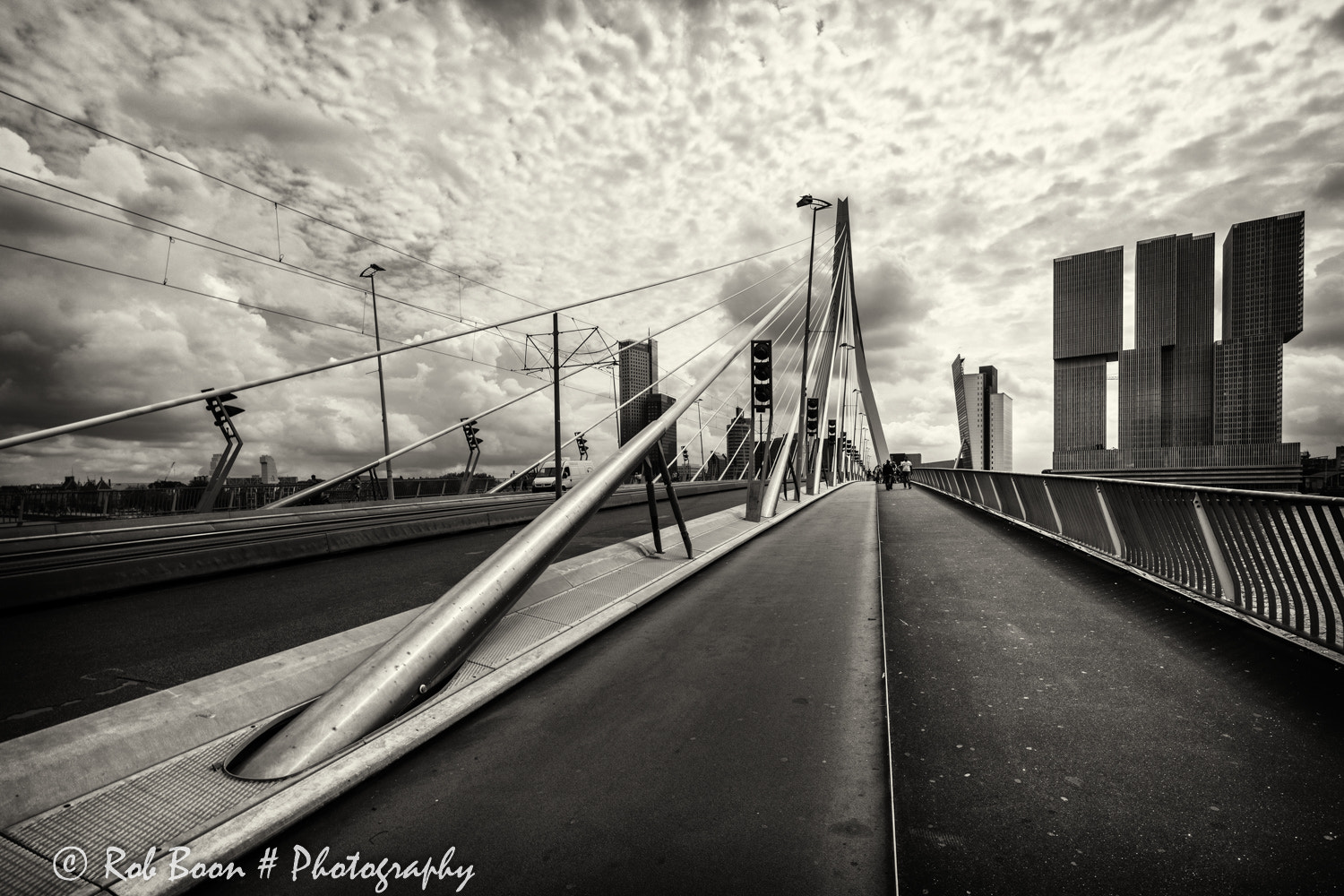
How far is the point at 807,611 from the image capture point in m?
5.81

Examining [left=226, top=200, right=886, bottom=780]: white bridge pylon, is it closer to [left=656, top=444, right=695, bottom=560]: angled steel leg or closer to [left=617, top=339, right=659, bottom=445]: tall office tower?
[left=656, top=444, right=695, bottom=560]: angled steel leg

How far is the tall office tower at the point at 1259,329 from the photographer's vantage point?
299 feet

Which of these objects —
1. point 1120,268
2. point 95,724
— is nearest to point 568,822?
point 95,724

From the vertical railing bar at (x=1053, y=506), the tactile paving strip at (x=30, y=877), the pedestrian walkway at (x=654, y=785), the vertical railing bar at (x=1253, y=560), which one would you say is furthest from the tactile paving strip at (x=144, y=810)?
the vertical railing bar at (x=1053, y=506)

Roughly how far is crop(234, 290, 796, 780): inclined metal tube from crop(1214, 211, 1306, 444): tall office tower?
116 metres

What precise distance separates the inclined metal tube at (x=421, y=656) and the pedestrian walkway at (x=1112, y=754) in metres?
2.37

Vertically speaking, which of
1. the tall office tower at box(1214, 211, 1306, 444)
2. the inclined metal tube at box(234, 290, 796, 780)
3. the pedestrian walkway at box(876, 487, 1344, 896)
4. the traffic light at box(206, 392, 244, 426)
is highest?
Answer: the tall office tower at box(1214, 211, 1306, 444)

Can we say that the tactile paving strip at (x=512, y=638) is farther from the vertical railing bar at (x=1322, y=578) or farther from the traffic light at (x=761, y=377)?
the traffic light at (x=761, y=377)

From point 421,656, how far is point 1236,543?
6.55m

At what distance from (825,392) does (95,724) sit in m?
31.6

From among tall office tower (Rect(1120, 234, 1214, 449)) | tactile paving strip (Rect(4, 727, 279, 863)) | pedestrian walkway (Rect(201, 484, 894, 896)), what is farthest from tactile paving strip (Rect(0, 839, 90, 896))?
tall office tower (Rect(1120, 234, 1214, 449))

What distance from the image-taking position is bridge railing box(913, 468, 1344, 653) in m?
4.37

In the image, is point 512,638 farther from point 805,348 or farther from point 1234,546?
point 805,348

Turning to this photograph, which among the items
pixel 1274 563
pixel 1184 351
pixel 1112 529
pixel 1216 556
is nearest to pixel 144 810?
pixel 1274 563
